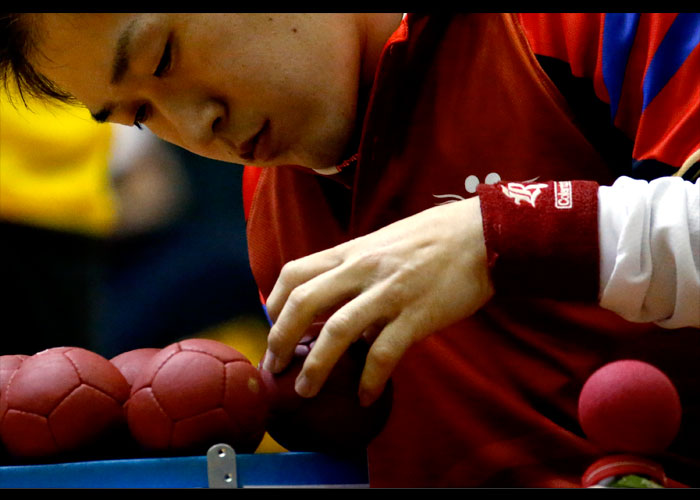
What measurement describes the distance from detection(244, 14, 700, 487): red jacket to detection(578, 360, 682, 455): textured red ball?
295mm

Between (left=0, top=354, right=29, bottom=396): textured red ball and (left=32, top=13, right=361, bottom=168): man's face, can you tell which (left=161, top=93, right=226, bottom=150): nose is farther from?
(left=0, top=354, right=29, bottom=396): textured red ball

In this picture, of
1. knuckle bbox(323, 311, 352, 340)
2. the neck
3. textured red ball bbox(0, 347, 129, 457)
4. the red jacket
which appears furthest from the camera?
the neck

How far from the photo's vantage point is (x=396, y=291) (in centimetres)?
81

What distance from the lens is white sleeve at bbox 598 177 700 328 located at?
0.74 metres

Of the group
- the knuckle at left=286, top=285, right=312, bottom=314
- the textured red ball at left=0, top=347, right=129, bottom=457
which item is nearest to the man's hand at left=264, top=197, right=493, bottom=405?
the knuckle at left=286, top=285, right=312, bottom=314

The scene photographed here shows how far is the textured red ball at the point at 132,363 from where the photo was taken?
1.05 metres

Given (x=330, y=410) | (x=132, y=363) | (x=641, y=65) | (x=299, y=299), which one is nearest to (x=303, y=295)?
(x=299, y=299)

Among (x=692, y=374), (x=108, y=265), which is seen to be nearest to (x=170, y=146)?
(x=108, y=265)

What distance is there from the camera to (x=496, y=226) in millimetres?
781

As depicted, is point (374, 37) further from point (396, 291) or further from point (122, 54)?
point (396, 291)

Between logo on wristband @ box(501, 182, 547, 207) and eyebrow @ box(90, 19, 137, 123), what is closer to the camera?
logo on wristband @ box(501, 182, 547, 207)

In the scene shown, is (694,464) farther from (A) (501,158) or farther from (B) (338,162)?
(B) (338,162)

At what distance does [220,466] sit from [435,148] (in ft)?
1.63

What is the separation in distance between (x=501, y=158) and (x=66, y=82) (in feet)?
1.83
